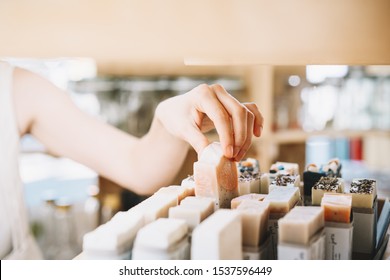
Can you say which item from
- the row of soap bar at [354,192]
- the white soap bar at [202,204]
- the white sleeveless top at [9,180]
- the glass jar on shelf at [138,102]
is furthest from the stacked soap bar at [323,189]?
the glass jar on shelf at [138,102]

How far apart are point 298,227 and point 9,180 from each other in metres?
0.98

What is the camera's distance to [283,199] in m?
0.98

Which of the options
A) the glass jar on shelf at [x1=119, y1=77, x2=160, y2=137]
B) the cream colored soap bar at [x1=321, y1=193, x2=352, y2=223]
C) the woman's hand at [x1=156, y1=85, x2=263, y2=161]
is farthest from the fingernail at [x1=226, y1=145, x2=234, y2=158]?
the glass jar on shelf at [x1=119, y1=77, x2=160, y2=137]

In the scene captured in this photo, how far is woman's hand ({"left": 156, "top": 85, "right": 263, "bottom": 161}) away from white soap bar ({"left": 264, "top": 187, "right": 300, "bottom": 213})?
12cm

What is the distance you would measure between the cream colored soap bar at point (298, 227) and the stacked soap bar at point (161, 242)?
177mm

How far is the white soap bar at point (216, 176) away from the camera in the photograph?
101cm

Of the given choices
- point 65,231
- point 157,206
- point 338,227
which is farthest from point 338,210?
point 65,231

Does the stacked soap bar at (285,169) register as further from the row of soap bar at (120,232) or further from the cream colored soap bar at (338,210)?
the row of soap bar at (120,232)

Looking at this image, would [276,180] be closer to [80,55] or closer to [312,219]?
[312,219]

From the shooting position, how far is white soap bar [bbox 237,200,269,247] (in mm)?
890

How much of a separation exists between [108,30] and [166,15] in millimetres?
144

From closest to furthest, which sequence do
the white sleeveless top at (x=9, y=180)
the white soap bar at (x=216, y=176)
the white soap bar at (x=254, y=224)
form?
the white soap bar at (x=254, y=224), the white soap bar at (x=216, y=176), the white sleeveless top at (x=9, y=180)

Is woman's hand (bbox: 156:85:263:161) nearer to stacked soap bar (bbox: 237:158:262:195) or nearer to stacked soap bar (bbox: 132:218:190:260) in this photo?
stacked soap bar (bbox: 237:158:262:195)
